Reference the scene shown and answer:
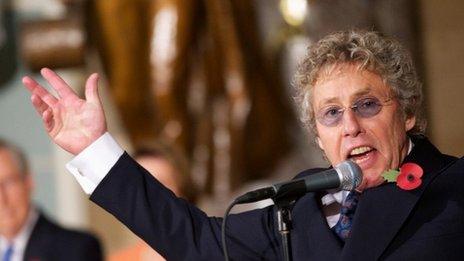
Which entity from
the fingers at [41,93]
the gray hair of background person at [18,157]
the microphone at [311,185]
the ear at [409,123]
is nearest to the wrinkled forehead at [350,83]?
the ear at [409,123]

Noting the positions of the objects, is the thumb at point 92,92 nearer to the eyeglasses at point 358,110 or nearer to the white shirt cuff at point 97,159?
the white shirt cuff at point 97,159

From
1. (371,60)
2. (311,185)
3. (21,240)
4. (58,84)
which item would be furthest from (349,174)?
(21,240)

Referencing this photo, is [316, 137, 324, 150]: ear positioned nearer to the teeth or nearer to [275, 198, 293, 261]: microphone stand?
the teeth

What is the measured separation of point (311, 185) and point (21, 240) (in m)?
2.67

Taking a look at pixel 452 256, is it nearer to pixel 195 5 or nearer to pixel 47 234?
pixel 47 234

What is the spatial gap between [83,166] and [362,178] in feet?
1.93

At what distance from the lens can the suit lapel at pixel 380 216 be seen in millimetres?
2998

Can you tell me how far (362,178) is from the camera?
119 inches

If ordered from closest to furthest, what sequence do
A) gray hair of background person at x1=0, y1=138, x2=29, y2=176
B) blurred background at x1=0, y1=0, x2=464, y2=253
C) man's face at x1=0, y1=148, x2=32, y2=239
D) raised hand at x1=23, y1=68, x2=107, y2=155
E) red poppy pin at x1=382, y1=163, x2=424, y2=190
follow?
red poppy pin at x1=382, y1=163, x2=424, y2=190 → raised hand at x1=23, y1=68, x2=107, y2=155 → man's face at x1=0, y1=148, x2=32, y2=239 → gray hair of background person at x1=0, y1=138, x2=29, y2=176 → blurred background at x1=0, y1=0, x2=464, y2=253

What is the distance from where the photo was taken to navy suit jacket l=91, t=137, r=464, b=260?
9.77ft

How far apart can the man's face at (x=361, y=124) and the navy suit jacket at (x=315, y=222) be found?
0.15ft

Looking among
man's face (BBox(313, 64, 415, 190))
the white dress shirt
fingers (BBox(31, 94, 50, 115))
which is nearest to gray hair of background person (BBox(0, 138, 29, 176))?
the white dress shirt

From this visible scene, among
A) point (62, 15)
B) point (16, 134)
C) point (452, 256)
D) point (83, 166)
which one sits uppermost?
point (62, 15)

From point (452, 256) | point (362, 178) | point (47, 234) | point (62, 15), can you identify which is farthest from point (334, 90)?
point (62, 15)
